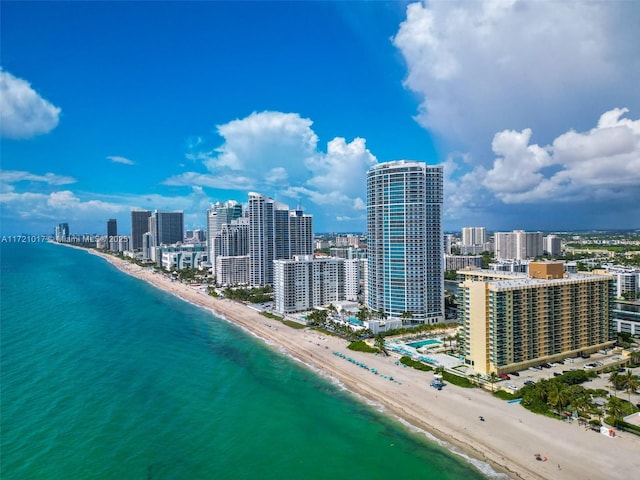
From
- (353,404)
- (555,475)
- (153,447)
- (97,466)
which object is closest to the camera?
(555,475)

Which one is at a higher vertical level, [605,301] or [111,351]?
[605,301]

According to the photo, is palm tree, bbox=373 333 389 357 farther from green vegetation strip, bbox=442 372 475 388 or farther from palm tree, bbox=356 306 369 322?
palm tree, bbox=356 306 369 322

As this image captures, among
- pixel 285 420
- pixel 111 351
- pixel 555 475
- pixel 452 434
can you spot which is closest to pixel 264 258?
pixel 111 351

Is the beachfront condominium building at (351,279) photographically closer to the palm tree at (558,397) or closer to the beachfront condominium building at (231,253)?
the beachfront condominium building at (231,253)

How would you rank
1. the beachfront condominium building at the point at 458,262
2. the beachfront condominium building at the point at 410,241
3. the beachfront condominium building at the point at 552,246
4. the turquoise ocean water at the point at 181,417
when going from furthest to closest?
1. the beachfront condominium building at the point at 552,246
2. the beachfront condominium building at the point at 458,262
3. the beachfront condominium building at the point at 410,241
4. the turquoise ocean water at the point at 181,417

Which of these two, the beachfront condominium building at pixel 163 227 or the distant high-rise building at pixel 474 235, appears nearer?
the distant high-rise building at pixel 474 235

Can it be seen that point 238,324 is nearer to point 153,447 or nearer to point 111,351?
point 111,351

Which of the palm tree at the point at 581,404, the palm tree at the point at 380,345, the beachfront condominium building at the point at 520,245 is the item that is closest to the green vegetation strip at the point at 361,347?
the palm tree at the point at 380,345
